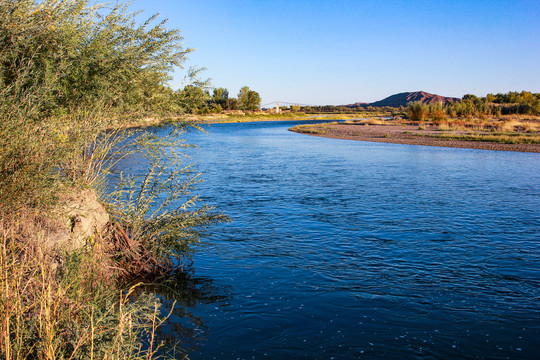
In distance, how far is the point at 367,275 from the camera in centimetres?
890

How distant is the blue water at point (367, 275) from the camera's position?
6.48 m

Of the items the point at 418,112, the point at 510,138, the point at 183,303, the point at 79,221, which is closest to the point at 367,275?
the point at 183,303

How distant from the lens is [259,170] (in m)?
24.1

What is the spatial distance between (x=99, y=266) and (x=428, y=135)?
4273cm

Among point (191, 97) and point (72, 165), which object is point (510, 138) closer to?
point (191, 97)

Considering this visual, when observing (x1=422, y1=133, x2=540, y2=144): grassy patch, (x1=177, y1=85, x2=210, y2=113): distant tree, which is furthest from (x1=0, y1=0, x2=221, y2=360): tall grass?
(x1=422, y1=133, x2=540, y2=144): grassy patch

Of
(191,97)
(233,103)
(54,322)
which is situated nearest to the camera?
(54,322)

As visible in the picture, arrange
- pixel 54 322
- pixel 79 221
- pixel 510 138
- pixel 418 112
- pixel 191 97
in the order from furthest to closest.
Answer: pixel 418 112, pixel 510 138, pixel 191 97, pixel 79 221, pixel 54 322

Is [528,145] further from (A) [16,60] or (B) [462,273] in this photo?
(A) [16,60]

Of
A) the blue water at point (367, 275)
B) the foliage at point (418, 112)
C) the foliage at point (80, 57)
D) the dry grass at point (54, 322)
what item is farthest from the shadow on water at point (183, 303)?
the foliage at point (418, 112)

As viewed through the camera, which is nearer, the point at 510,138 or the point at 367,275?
the point at 367,275

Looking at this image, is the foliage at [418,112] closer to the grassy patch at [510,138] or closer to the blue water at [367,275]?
the grassy patch at [510,138]

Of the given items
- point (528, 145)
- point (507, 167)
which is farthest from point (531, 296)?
point (528, 145)

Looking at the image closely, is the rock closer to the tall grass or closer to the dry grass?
the tall grass
